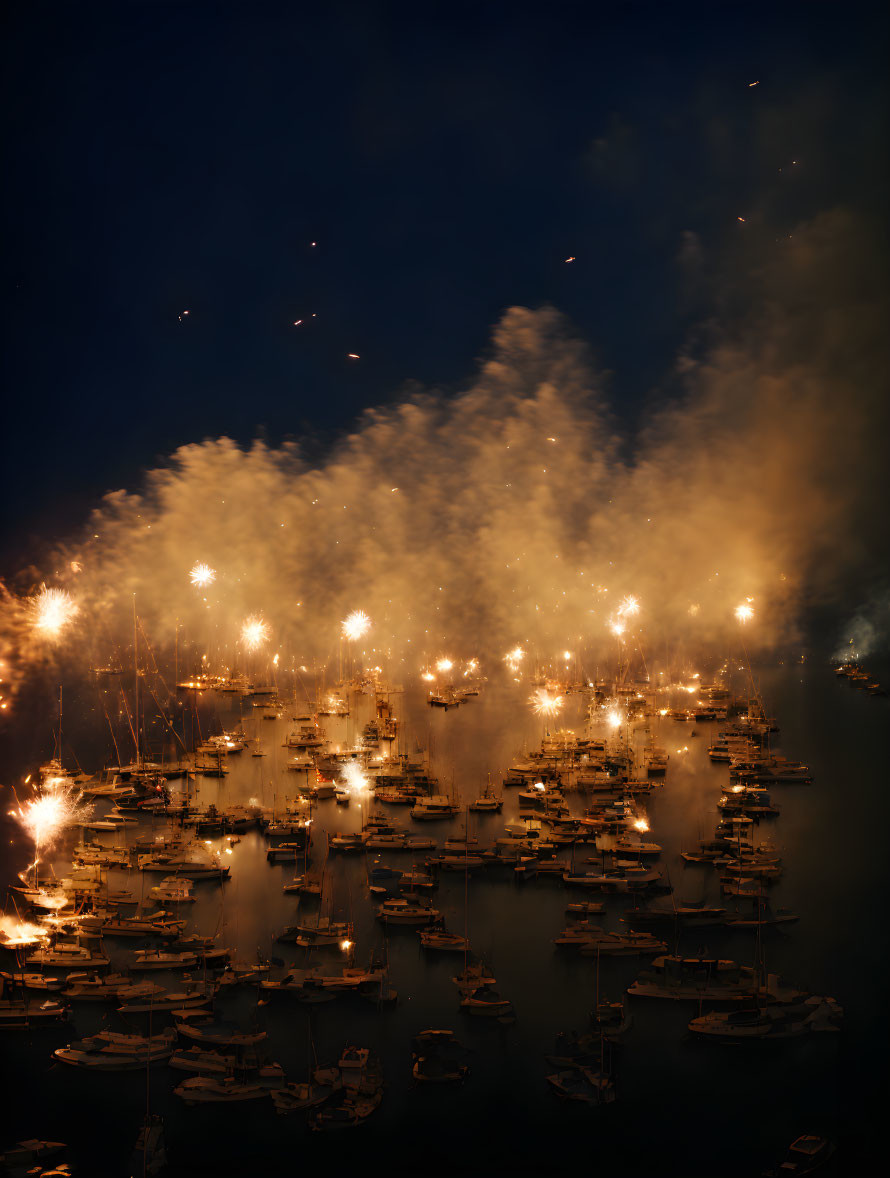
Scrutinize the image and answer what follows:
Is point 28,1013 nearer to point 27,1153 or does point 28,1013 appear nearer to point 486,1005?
point 27,1153

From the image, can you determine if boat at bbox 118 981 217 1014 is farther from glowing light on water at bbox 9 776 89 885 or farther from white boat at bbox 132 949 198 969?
glowing light on water at bbox 9 776 89 885

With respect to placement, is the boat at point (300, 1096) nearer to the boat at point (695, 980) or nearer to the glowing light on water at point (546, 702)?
the boat at point (695, 980)

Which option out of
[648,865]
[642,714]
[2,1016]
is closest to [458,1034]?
[2,1016]

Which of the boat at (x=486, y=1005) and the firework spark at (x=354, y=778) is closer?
the boat at (x=486, y=1005)

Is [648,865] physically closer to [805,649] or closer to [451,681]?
[451,681]

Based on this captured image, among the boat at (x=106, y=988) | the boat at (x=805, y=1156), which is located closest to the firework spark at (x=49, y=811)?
the boat at (x=106, y=988)

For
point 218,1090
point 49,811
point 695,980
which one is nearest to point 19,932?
point 218,1090
